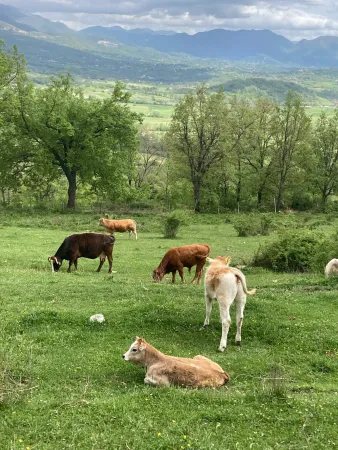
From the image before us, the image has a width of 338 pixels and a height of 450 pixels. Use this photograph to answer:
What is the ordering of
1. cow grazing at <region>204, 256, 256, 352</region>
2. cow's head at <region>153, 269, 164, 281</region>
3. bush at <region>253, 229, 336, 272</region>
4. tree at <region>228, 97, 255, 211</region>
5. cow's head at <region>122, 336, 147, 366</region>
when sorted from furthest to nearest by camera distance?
tree at <region>228, 97, 255, 211</region> < bush at <region>253, 229, 336, 272</region> < cow's head at <region>153, 269, 164, 281</region> < cow grazing at <region>204, 256, 256, 352</region> < cow's head at <region>122, 336, 147, 366</region>

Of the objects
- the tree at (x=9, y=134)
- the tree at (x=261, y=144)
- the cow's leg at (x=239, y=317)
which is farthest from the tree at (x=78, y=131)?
the cow's leg at (x=239, y=317)

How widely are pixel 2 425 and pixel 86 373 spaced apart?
2483mm

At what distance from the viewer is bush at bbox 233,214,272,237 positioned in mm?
35812

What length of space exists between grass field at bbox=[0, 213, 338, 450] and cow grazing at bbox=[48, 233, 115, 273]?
3.23ft

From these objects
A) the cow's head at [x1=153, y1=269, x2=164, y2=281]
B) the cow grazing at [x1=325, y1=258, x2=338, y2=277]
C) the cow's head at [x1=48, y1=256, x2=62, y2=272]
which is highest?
the cow grazing at [x1=325, y1=258, x2=338, y2=277]

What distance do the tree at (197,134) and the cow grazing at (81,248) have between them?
34.6 meters

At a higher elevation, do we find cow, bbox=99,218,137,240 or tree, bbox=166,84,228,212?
tree, bbox=166,84,228,212

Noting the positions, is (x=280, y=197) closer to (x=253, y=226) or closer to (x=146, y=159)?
(x=253, y=226)

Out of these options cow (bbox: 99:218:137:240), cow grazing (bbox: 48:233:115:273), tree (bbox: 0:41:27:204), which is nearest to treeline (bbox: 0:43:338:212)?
tree (bbox: 0:41:27:204)

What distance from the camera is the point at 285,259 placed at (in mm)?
23016

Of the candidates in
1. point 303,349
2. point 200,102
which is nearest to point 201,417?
point 303,349

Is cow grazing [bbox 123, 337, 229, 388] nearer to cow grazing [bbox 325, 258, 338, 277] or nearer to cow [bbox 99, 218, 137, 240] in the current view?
cow grazing [bbox 325, 258, 338, 277]

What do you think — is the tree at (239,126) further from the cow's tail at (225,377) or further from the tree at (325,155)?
the cow's tail at (225,377)

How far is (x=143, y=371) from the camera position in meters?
9.44
